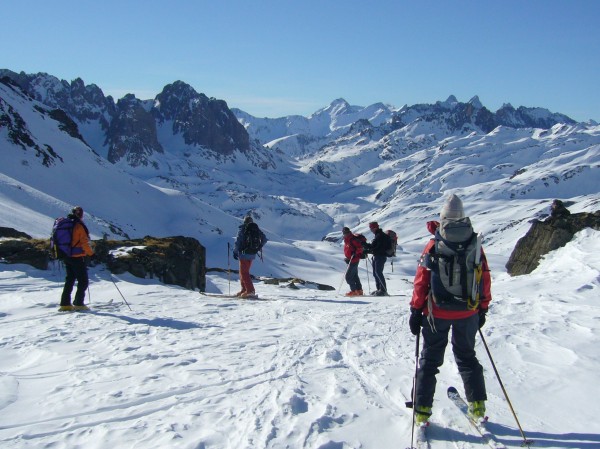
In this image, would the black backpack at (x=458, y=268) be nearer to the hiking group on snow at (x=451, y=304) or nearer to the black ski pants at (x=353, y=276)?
the hiking group on snow at (x=451, y=304)

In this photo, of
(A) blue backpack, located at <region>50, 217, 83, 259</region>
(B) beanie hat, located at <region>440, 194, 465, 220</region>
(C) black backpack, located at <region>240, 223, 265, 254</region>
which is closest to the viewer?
(B) beanie hat, located at <region>440, 194, 465, 220</region>

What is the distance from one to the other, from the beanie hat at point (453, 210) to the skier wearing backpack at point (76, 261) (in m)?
9.16

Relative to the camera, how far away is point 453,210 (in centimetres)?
560

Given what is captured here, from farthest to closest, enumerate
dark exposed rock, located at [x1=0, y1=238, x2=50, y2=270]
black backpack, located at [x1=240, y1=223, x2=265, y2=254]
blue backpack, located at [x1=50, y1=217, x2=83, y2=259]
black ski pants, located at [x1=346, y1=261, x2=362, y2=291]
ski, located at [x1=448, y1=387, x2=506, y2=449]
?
black ski pants, located at [x1=346, y1=261, x2=362, y2=291], dark exposed rock, located at [x1=0, y1=238, x2=50, y2=270], black backpack, located at [x1=240, y1=223, x2=265, y2=254], blue backpack, located at [x1=50, y1=217, x2=83, y2=259], ski, located at [x1=448, y1=387, x2=506, y2=449]

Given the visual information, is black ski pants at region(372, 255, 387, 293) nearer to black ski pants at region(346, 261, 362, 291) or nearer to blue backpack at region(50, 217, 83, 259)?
black ski pants at region(346, 261, 362, 291)

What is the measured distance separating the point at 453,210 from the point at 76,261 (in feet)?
31.7

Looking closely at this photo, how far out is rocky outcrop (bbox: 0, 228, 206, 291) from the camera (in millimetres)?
16766

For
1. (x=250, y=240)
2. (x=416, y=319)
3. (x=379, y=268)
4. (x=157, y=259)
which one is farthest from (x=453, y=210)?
(x=157, y=259)

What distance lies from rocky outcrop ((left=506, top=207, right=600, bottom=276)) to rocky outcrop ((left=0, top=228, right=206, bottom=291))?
648 inches

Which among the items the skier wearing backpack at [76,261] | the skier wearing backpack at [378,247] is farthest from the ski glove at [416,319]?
the skier wearing backpack at [378,247]

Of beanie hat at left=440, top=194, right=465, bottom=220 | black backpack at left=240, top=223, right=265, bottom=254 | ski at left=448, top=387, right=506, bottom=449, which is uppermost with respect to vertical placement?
beanie hat at left=440, top=194, right=465, bottom=220

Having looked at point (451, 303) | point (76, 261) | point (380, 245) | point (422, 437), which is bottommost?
point (422, 437)

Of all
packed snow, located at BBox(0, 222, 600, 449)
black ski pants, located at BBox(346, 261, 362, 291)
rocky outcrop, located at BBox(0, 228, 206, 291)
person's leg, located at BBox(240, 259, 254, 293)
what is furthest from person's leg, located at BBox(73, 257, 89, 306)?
black ski pants, located at BBox(346, 261, 362, 291)

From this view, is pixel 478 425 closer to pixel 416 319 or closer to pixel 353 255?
pixel 416 319
